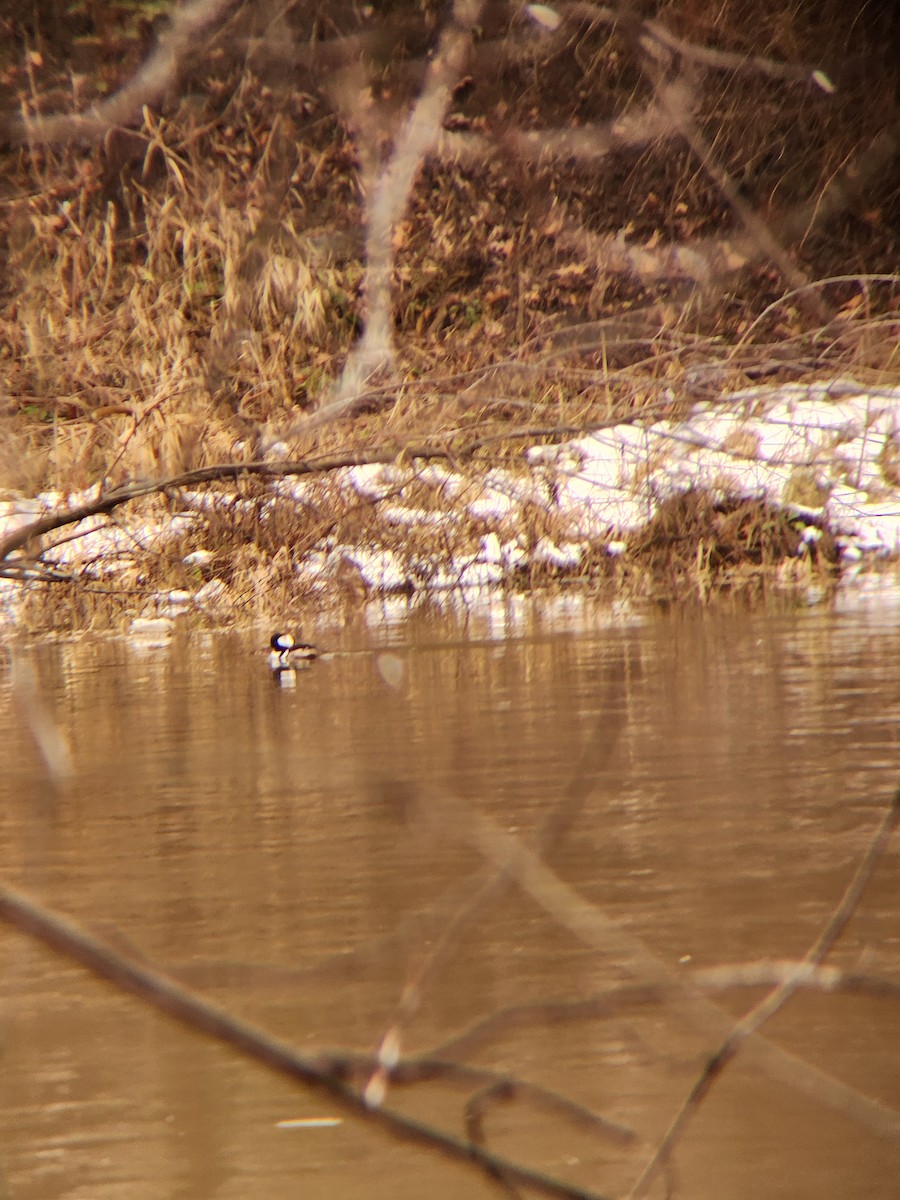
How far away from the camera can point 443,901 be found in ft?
12.5

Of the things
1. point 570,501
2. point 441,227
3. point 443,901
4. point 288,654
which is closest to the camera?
point 443,901

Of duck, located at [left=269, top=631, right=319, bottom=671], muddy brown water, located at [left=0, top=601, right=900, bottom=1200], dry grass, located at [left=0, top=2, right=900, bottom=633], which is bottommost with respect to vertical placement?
muddy brown water, located at [left=0, top=601, right=900, bottom=1200]

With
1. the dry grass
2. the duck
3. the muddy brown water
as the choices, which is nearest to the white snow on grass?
the dry grass

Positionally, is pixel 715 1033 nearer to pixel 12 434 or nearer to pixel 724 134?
pixel 12 434

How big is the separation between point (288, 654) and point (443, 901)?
13.6 feet

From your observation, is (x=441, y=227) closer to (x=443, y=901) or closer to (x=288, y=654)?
(x=288, y=654)

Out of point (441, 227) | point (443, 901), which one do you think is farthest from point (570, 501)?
point (443, 901)

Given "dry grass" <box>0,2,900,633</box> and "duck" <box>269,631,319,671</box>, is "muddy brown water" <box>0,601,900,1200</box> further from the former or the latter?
"dry grass" <box>0,2,900,633</box>

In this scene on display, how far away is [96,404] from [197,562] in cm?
320

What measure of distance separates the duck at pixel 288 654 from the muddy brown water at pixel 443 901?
0.29m

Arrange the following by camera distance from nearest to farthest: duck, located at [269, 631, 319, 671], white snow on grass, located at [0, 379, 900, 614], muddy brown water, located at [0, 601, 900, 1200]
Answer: muddy brown water, located at [0, 601, 900, 1200] → duck, located at [269, 631, 319, 671] → white snow on grass, located at [0, 379, 900, 614]

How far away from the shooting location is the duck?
7.86 m

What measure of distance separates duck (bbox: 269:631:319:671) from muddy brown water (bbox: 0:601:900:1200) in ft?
0.96

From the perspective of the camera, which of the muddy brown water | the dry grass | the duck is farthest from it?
the dry grass
